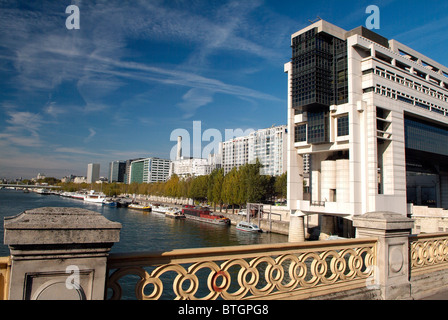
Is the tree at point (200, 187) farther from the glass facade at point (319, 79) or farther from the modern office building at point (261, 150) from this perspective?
the glass facade at point (319, 79)

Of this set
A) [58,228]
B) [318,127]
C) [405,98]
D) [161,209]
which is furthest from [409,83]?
[161,209]

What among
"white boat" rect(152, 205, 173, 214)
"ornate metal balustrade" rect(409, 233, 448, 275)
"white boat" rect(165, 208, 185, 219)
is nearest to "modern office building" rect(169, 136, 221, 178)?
"white boat" rect(152, 205, 173, 214)

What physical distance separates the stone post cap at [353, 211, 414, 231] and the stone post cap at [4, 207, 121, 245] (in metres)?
4.20

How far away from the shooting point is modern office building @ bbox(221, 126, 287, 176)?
11756cm

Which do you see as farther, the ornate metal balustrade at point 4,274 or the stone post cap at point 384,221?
the stone post cap at point 384,221

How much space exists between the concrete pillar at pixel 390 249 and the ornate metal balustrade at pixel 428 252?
50 cm

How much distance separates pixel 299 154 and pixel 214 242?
1681 cm

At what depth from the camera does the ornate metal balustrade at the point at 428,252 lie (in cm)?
573

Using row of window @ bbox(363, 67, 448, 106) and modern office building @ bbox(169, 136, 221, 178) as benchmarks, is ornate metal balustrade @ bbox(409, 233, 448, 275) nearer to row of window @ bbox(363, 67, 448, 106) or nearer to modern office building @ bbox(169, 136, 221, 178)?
row of window @ bbox(363, 67, 448, 106)

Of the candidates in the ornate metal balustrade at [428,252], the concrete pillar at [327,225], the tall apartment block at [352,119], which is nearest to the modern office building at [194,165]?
the concrete pillar at [327,225]

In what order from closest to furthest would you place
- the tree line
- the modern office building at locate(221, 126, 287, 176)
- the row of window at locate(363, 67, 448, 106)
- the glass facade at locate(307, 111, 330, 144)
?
the row of window at locate(363, 67, 448, 106) → the glass facade at locate(307, 111, 330, 144) → the tree line → the modern office building at locate(221, 126, 287, 176)

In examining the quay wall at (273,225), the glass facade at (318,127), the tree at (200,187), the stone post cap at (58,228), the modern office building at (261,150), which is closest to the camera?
the stone post cap at (58,228)

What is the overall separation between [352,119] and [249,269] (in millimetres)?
34961
